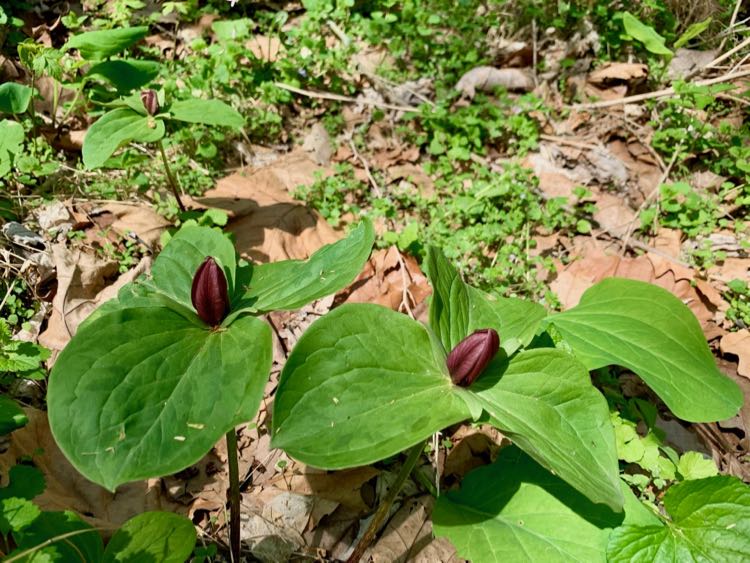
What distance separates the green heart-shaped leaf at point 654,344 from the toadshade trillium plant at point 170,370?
3.49 ft

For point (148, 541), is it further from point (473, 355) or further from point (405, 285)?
point (405, 285)

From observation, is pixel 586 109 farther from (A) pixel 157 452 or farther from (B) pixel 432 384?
(A) pixel 157 452

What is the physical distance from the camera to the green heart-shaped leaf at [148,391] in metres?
1.20

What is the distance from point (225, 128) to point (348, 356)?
2374 mm

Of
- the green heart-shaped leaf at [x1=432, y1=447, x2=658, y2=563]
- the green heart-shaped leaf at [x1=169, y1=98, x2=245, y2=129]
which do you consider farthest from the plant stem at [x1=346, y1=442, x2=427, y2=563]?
the green heart-shaped leaf at [x1=169, y1=98, x2=245, y2=129]

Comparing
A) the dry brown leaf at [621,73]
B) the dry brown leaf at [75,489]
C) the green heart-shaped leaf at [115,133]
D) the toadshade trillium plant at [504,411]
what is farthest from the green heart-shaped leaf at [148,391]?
the dry brown leaf at [621,73]

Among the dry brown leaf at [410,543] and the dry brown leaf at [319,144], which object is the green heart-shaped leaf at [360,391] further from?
the dry brown leaf at [319,144]

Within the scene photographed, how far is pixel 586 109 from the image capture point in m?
3.86

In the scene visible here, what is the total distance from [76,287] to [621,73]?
3.72 m

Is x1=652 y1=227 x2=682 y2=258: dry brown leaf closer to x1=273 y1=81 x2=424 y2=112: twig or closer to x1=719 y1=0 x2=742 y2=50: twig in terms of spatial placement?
x1=719 y1=0 x2=742 y2=50: twig

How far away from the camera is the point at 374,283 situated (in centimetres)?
279

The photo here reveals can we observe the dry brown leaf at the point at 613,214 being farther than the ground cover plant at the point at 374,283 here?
Yes

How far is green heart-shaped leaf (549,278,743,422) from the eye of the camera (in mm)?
1945

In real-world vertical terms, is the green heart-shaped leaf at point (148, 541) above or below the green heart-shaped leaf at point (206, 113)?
below
